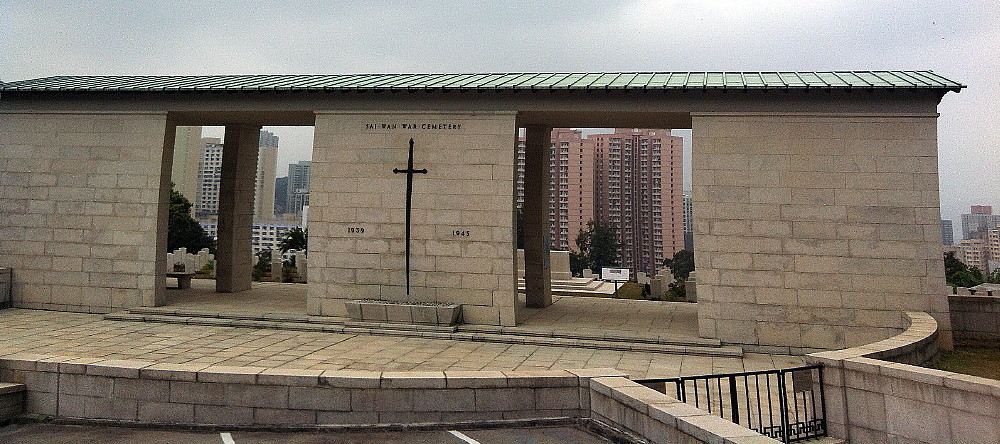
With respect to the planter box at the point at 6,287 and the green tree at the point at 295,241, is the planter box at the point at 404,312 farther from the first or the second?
the green tree at the point at 295,241

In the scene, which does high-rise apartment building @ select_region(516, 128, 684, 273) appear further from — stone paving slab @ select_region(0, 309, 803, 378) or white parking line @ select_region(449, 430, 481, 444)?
white parking line @ select_region(449, 430, 481, 444)

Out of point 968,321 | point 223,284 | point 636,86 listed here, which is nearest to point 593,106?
point 636,86

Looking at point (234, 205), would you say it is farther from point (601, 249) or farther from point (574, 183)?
point (574, 183)

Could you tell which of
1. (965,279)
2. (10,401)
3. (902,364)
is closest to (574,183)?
(965,279)

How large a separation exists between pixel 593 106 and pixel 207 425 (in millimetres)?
11777

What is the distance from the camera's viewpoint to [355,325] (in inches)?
570

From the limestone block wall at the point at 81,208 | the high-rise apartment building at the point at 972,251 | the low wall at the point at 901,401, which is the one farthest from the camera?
the high-rise apartment building at the point at 972,251

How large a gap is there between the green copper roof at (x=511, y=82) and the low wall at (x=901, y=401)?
7.90 meters

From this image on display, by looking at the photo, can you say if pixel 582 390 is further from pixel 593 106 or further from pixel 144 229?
pixel 144 229

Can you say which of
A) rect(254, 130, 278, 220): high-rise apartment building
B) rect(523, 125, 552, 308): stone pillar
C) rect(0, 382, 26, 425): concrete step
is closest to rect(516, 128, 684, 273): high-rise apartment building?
rect(523, 125, 552, 308): stone pillar

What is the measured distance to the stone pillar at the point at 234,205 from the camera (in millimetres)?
21297

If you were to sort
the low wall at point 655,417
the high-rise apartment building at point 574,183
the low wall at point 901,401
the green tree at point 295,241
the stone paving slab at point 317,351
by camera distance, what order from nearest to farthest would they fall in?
the low wall at point 655,417
the low wall at point 901,401
the stone paving slab at point 317,351
the green tree at point 295,241
the high-rise apartment building at point 574,183

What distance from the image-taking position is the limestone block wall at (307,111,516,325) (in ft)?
48.4

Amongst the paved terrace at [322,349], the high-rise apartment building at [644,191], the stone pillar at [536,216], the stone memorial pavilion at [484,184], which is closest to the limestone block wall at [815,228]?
the stone memorial pavilion at [484,184]
